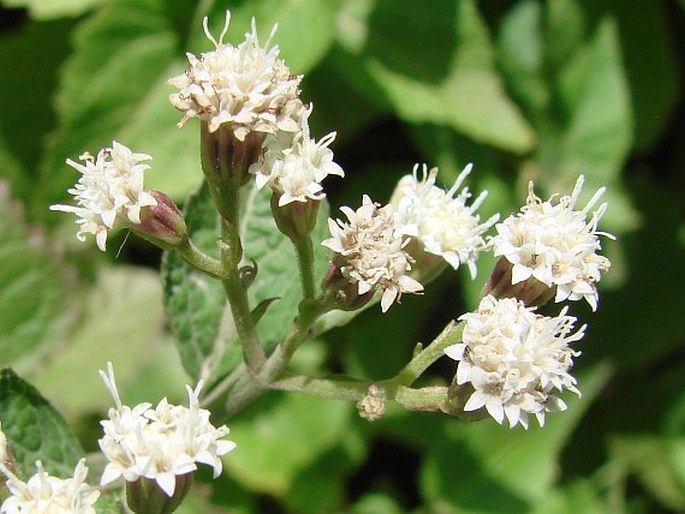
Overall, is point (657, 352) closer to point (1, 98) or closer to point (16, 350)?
point (16, 350)

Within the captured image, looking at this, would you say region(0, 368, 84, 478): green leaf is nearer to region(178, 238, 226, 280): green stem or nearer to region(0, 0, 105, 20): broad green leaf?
region(178, 238, 226, 280): green stem

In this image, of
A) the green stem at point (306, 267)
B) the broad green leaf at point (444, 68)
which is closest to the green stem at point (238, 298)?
the green stem at point (306, 267)

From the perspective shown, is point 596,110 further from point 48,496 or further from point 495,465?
point 48,496

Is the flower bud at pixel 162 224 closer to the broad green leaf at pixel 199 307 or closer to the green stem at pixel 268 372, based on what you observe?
the green stem at pixel 268 372

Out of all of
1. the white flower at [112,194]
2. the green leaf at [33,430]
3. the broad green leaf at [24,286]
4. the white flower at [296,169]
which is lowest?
the broad green leaf at [24,286]

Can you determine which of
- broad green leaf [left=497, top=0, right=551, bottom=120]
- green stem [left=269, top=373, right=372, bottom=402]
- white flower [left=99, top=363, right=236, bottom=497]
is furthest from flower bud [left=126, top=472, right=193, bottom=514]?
broad green leaf [left=497, top=0, right=551, bottom=120]

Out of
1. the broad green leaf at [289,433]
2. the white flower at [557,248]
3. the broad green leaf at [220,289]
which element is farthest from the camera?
the broad green leaf at [289,433]
